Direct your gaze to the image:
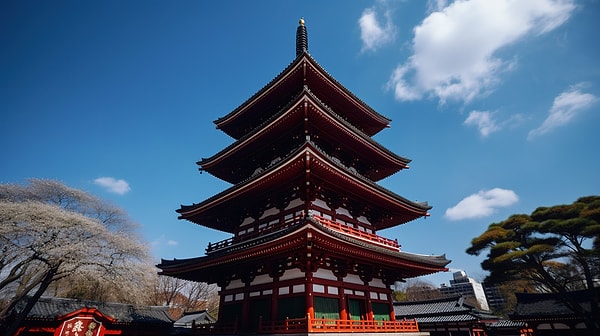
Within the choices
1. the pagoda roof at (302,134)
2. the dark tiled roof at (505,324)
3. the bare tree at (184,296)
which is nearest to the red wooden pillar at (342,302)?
the pagoda roof at (302,134)

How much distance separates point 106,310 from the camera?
69.8ft

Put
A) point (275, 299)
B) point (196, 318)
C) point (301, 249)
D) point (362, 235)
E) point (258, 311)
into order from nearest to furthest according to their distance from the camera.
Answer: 1. point (301, 249)
2. point (275, 299)
3. point (258, 311)
4. point (362, 235)
5. point (196, 318)

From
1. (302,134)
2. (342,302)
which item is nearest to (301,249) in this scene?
(342,302)

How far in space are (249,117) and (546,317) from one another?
26980 mm

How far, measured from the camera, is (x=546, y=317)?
22.4 metres

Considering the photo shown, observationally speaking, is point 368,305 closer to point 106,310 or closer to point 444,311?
point 444,311

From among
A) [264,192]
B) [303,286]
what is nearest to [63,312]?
[264,192]

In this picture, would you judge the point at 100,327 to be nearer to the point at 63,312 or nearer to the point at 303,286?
the point at 63,312

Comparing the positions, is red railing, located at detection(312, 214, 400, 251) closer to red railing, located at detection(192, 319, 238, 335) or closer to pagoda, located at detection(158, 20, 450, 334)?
pagoda, located at detection(158, 20, 450, 334)

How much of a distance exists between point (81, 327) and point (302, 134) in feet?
58.4

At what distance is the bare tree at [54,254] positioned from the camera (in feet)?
52.2

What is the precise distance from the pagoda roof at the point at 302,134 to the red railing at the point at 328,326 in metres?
8.72

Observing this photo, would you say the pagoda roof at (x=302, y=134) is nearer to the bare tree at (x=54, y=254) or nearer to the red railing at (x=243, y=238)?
the red railing at (x=243, y=238)

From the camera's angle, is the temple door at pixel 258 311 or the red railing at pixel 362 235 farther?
the red railing at pixel 362 235
